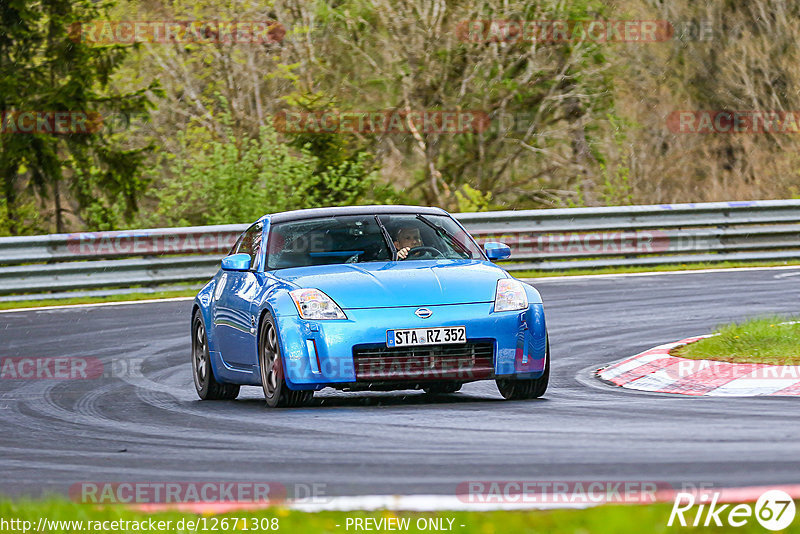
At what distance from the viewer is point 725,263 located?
69.0 ft

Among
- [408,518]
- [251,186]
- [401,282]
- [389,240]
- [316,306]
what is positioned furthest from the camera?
[251,186]

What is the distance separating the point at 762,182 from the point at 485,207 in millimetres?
12739

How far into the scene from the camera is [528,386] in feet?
31.7

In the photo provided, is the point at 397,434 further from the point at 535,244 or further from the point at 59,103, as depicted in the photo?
the point at 59,103

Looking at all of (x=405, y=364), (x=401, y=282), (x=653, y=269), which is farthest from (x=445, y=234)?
(x=653, y=269)

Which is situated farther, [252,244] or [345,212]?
[252,244]

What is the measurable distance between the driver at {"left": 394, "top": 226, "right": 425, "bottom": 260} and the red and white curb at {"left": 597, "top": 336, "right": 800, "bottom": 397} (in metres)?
1.82

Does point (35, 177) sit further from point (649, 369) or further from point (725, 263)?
point (649, 369)

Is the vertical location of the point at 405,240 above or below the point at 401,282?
above

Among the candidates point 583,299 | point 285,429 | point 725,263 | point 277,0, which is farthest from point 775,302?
point 277,0

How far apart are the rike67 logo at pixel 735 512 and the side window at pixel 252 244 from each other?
583 cm

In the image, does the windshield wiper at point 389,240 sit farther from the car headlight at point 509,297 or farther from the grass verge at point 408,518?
the grass verge at point 408,518

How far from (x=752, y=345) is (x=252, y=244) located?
398 cm

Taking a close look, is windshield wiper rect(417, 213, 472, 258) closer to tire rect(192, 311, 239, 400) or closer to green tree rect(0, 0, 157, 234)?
tire rect(192, 311, 239, 400)
